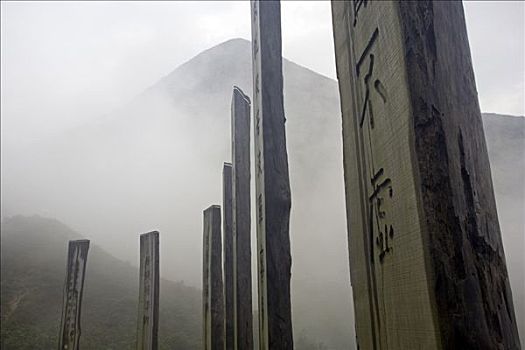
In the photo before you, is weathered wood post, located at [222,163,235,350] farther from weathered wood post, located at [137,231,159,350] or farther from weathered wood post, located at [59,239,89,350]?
weathered wood post, located at [59,239,89,350]

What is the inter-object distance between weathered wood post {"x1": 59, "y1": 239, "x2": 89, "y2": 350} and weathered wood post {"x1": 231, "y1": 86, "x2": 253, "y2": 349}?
3167 mm

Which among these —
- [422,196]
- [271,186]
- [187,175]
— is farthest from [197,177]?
[422,196]

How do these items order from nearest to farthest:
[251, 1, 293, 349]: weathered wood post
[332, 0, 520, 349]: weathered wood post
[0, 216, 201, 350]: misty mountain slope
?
[332, 0, 520, 349]: weathered wood post, [251, 1, 293, 349]: weathered wood post, [0, 216, 201, 350]: misty mountain slope

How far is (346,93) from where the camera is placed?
1315 mm

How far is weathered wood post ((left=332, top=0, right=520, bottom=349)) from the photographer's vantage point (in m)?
0.84

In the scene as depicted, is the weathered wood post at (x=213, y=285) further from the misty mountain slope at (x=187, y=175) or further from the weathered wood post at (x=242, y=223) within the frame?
the misty mountain slope at (x=187, y=175)

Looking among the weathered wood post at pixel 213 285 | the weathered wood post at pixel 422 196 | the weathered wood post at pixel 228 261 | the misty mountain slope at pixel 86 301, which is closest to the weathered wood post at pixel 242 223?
the weathered wood post at pixel 228 261

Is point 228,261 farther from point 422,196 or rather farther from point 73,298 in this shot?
point 422,196

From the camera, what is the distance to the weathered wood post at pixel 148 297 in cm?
507

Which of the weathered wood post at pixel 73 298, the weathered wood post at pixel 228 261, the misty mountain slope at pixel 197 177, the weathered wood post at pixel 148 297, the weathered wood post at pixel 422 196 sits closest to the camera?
the weathered wood post at pixel 422 196

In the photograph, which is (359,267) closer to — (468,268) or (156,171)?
(468,268)

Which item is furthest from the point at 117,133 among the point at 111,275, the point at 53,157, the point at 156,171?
the point at 111,275

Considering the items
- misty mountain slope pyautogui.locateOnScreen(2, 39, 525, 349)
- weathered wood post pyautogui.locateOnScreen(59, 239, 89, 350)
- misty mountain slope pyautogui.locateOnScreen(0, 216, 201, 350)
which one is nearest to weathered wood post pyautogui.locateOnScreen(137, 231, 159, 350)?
weathered wood post pyautogui.locateOnScreen(59, 239, 89, 350)

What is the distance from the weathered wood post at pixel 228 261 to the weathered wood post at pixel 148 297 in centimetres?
153
